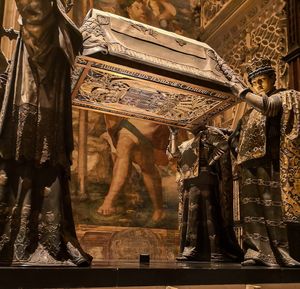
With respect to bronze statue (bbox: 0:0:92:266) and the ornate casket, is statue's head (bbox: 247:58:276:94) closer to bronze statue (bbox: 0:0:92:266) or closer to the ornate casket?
the ornate casket

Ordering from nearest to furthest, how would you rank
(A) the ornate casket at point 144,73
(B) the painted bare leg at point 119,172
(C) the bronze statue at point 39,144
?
1. (C) the bronze statue at point 39,144
2. (A) the ornate casket at point 144,73
3. (B) the painted bare leg at point 119,172

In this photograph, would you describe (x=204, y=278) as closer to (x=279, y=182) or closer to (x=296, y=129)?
(x=279, y=182)

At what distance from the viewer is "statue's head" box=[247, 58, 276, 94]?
13.1 feet

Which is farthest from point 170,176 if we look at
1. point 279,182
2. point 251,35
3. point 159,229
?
point 279,182

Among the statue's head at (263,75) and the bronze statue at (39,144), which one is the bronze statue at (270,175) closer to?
the statue's head at (263,75)

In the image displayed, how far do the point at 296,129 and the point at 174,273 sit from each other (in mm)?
1758

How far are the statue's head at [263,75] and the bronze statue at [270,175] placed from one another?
0.38 ft

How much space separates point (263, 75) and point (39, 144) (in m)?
2.30

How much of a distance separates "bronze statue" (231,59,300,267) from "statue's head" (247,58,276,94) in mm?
114

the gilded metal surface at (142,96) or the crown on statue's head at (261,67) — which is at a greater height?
the crown on statue's head at (261,67)

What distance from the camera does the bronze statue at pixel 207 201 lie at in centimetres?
429

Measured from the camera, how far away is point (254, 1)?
7383mm

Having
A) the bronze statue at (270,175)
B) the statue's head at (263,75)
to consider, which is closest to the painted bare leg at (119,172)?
the bronze statue at (270,175)

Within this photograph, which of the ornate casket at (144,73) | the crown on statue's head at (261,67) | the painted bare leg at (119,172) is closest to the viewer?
the ornate casket at (144,73)
